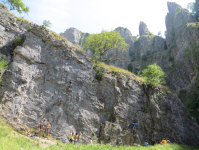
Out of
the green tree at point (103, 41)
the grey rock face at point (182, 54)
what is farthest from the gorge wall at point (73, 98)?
the grey rock face at point (182, 54)

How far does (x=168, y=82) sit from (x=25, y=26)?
4255 cm

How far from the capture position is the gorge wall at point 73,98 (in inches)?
568

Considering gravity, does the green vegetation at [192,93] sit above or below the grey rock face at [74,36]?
below

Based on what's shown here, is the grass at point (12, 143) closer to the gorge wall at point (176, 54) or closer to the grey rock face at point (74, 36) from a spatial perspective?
the gorge wall at point (176, 54)

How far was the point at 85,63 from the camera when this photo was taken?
806 inches

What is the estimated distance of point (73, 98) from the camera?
17391 millimetres

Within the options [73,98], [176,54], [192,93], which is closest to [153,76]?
[73,98]

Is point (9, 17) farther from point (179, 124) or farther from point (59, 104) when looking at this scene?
point (179, 124)

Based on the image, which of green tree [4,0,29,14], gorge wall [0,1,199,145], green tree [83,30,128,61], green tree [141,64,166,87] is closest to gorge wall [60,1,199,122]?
green tree [83,30,128,61]

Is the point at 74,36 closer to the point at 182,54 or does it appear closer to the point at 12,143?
the point at 182,54

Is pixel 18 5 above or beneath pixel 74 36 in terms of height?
beneath

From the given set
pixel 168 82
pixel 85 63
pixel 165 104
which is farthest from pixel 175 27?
pixel 85 63

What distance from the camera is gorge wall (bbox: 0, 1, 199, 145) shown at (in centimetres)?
1443

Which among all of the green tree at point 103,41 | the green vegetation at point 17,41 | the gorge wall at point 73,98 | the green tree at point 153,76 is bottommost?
the gorge wall at point 73,98
